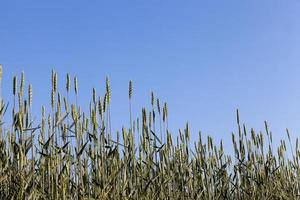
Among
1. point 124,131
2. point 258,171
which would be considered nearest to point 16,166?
point 124,131

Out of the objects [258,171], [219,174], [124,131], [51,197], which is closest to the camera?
[51,197]

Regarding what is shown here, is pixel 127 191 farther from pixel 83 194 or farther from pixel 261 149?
pixel 261 149

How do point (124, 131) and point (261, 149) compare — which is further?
point (261, 149)

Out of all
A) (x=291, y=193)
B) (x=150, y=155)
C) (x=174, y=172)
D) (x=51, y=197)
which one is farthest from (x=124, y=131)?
(x=291, y=193)

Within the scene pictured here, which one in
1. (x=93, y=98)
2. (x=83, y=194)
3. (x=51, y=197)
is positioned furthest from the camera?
(x=93, y=98)

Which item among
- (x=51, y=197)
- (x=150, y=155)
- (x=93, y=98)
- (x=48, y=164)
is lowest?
(x=51, y=197)

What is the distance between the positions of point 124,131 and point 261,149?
1.45m

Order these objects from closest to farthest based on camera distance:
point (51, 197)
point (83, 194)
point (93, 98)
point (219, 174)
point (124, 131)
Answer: point (51, 197), point (83, 194), point (93, 98), point (124, 131), point (219, 174)

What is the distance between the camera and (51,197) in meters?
1.88

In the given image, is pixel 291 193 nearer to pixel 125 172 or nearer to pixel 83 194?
pixel 125 172

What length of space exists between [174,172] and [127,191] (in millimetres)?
558

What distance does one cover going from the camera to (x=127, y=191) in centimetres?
238

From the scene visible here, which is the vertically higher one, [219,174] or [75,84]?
[75,84]

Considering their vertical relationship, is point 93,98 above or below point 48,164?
above
